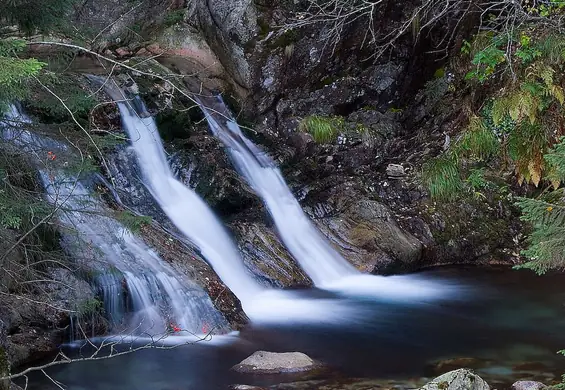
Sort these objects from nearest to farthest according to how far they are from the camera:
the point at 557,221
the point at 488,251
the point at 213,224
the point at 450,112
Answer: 1. the point at 557,221
2. the point at 213,224
3. the point at 488,251
4. the point at 450,112

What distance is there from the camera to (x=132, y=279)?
22.3ft

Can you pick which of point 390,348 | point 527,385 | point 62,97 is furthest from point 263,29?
point 527,385

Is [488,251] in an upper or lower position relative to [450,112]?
lower

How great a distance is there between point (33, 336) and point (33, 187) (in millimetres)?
1429

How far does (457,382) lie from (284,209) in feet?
19.5

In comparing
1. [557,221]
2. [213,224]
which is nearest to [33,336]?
[213,224]

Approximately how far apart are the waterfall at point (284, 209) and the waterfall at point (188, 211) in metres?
1.02

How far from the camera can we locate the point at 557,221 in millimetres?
4199

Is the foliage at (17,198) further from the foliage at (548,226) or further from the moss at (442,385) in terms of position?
the foliage at (548,226)

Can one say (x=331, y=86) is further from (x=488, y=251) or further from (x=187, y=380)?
(x=187, y=380)

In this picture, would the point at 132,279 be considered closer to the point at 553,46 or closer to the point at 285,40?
the point at 553,46

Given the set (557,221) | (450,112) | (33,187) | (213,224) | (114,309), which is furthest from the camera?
(450,112)

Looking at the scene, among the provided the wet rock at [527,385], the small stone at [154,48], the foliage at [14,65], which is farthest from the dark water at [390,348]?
the small stone at [154,48]

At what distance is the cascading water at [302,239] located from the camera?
8711 mm
